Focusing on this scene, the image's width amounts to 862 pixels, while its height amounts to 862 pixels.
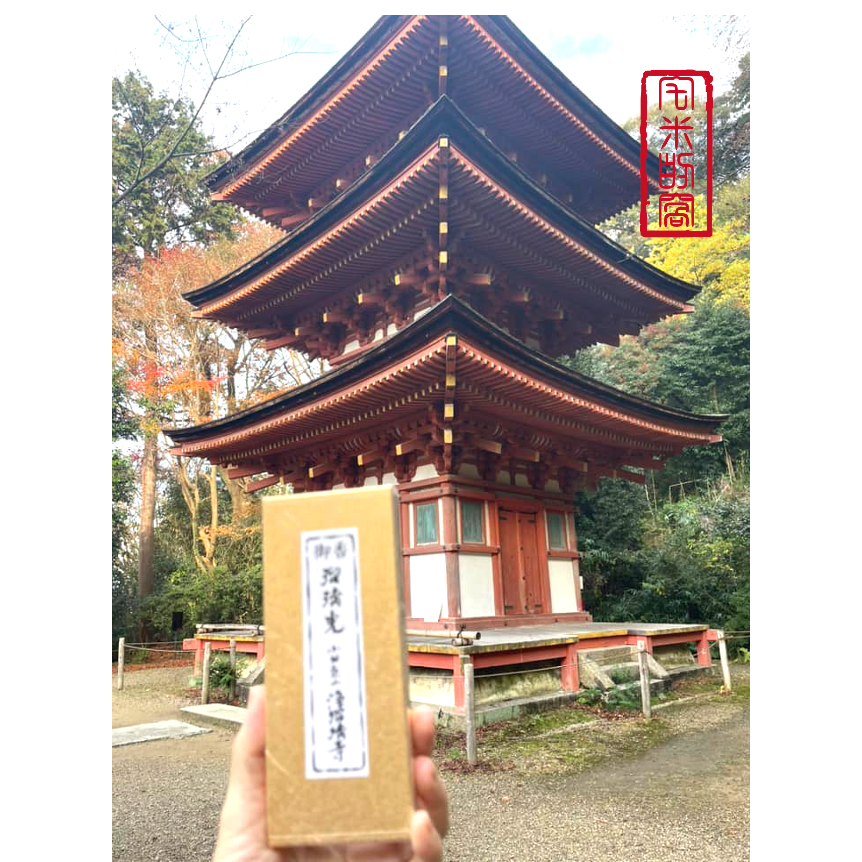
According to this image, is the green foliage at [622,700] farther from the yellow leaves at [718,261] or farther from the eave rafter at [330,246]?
the yellow leaves at [718,261]

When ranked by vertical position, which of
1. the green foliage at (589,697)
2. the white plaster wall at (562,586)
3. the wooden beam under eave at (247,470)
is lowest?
the green foliage at (589,697)

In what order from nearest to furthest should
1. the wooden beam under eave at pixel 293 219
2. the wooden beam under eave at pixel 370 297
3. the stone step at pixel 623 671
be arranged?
the stone step at pixel 623 671 < the wooden beam under eave at pixel 370 297 < the wooden beam under eave at pixel 293 219

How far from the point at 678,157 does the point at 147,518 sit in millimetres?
8212

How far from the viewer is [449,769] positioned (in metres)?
4.11

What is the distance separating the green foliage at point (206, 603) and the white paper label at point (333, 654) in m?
8.71

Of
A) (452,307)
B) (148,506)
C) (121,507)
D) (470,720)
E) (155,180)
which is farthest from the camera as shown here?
(148,506)

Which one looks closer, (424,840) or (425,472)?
(424,840)

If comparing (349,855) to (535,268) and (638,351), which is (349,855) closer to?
(535,268)

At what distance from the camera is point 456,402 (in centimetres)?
540

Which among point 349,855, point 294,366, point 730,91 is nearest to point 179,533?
point 294,366

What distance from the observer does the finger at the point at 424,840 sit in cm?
80

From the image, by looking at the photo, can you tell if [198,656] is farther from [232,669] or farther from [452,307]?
[452,307]

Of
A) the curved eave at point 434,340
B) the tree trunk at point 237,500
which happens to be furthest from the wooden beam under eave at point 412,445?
the tree trunk at point 237,500

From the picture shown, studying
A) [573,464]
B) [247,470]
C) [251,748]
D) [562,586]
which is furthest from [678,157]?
[251,748]
